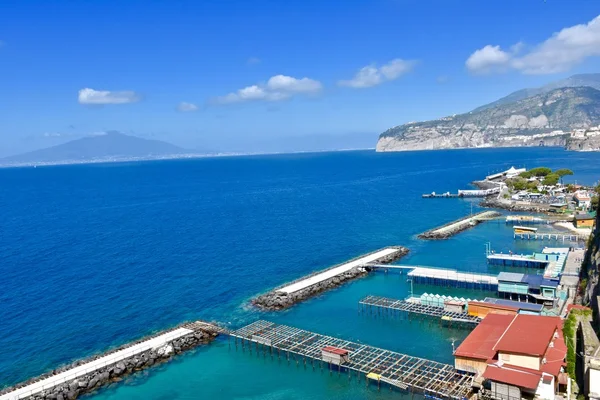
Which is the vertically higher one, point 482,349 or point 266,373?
point 482,349

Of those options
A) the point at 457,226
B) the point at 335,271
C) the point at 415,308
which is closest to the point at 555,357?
the point at 415,308

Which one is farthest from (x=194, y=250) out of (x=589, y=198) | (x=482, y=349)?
(x=589, y=198)

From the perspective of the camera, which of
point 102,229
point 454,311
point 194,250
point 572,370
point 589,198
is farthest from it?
point 102,229

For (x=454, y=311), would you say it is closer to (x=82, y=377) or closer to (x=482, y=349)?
(x=482, y=349)

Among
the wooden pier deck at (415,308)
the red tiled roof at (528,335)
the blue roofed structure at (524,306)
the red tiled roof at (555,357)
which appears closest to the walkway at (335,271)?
the wooden pier deck at (415,308)

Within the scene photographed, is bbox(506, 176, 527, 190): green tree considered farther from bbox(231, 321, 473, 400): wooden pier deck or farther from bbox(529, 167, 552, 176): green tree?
bbox(231, 321, 473, 400): wooden pier deck

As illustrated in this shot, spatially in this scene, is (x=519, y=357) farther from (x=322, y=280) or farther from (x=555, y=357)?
(x=322, y=280)
